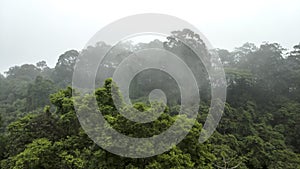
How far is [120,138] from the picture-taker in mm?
6273

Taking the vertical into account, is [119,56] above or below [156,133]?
above

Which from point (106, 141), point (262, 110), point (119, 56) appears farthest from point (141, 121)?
point (262, 110)

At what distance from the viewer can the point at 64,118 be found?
8016 millimetres

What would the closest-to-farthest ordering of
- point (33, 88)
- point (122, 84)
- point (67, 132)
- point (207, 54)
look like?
point (67, 132)
point (122, 84)
point (207, 54)
point (33, 88)

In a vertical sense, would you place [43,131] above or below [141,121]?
below

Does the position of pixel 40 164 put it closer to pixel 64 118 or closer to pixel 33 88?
pixel 64 118

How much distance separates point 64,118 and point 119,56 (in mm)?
10890

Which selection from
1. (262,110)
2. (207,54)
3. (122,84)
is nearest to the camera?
(122,84)

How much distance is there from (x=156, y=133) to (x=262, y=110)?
1348 cm

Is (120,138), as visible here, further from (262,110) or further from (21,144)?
(262,110)

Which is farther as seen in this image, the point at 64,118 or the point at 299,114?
the point at 299,114

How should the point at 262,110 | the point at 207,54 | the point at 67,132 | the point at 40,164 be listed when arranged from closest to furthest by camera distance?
the point at 40,164, the point at 67,132, the point at 207,54, the point at 262,110

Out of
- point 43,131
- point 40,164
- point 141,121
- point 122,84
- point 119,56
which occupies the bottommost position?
point 40,164

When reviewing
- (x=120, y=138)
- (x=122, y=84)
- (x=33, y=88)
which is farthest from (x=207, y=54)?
(x=33, y=88)
